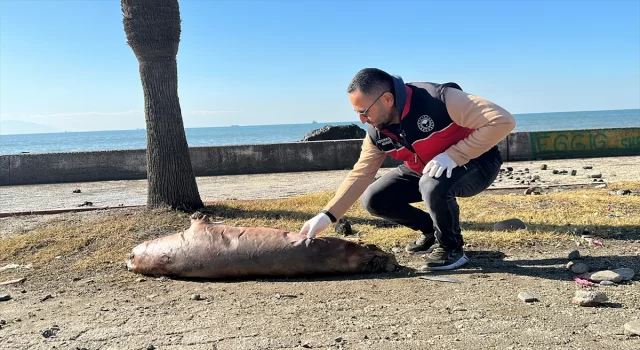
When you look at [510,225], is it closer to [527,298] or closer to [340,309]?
[527,298]

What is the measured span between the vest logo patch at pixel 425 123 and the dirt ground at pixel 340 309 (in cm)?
106

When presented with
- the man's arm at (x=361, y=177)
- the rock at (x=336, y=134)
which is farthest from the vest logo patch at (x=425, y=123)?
the rock at (x=336, y=134)

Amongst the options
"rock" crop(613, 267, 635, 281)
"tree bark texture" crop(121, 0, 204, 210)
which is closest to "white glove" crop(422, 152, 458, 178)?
"rock" crop(613, 267, 635, 281)

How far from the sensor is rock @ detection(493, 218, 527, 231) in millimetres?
5652

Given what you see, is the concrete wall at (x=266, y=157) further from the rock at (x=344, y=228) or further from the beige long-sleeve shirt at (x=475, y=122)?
the beige long-sleeve shirt at (x=475, y=122)

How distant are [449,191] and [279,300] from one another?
56.9 inches

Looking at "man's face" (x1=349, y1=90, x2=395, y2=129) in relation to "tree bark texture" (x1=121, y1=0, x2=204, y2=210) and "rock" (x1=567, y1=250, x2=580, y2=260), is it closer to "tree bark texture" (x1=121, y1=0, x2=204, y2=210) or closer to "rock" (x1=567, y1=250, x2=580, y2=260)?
"rock" (x1=567, y1=250, x2=580, y2=260)

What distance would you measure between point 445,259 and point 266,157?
10563 mm

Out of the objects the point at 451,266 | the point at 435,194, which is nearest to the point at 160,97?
the point at 435,194

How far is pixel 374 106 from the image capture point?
398cm

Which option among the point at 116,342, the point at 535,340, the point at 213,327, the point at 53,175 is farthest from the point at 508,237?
the point at 53,175

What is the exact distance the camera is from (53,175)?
45.5ft

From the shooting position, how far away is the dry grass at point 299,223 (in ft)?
17.5

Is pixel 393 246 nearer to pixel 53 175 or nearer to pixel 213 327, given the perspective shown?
pixel 213 327
